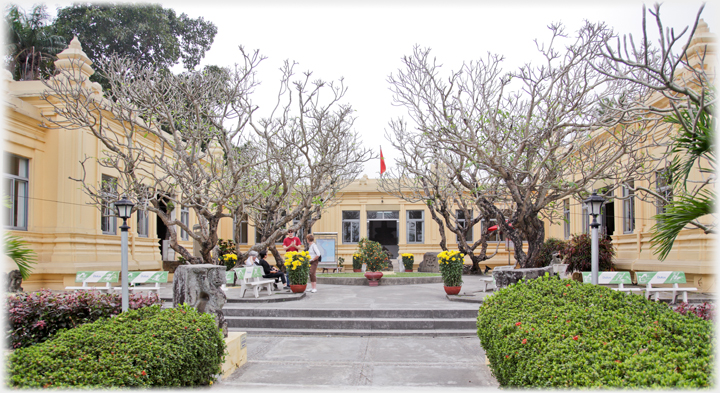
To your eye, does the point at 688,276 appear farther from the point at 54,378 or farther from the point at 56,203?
the point at 56,203

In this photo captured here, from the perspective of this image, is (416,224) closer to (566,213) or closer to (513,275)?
(566,213)

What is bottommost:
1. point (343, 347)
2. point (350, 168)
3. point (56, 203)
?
point (343, 347)

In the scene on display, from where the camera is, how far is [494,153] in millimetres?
8766

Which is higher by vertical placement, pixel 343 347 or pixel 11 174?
pixel 11 174

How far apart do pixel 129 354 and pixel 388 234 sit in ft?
86.4

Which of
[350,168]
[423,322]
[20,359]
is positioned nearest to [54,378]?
[20,359]

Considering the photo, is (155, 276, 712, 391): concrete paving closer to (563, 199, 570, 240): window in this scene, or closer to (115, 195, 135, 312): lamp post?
(115, 195, 135, 312): lamp post

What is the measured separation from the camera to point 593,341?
3465 millimetres

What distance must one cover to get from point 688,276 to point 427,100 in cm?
767

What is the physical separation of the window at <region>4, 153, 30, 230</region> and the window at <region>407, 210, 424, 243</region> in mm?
17841

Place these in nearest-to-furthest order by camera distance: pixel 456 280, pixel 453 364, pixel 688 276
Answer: pixel 453 364 < pixel 456 280 < pixel 688 276

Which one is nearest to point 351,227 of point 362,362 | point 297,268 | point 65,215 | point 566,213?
point 566,213

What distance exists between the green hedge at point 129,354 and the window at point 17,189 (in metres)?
10.2

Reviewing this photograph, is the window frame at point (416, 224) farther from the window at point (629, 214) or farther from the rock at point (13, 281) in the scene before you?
the rock at point (13, 281)
